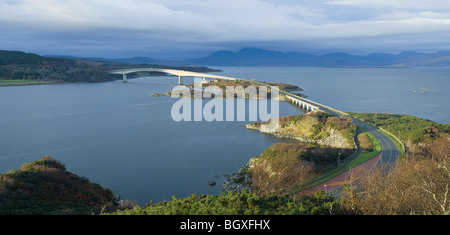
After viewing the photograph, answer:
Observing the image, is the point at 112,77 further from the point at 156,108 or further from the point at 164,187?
the point at 164,187

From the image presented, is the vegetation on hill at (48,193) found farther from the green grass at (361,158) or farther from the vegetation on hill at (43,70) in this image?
the vegetation on hill at (43,70)

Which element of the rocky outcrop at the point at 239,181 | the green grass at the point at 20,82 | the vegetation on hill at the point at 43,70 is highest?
the vegetation on hill at the point at 43,70

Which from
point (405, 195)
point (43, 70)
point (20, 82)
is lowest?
point (405, 195)

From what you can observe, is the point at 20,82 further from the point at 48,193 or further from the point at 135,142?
the point at 48,193

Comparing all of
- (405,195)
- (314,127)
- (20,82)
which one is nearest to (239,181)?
(405,195)

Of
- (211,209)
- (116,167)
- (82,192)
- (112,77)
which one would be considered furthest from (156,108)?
(112,77)

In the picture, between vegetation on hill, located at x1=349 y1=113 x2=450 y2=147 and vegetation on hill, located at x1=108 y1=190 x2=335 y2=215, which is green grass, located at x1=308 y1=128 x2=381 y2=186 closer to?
vegetation on hill, located at x1=349 y1=113 x2=450 y2=147

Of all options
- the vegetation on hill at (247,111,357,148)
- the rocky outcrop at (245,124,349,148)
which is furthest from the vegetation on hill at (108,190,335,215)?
the vegetation on hill at (247,111,357,148)

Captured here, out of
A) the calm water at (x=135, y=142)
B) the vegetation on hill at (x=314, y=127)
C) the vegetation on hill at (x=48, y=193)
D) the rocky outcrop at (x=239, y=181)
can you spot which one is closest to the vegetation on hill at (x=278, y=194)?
the vegetation on hill at (x=48, y=193)
